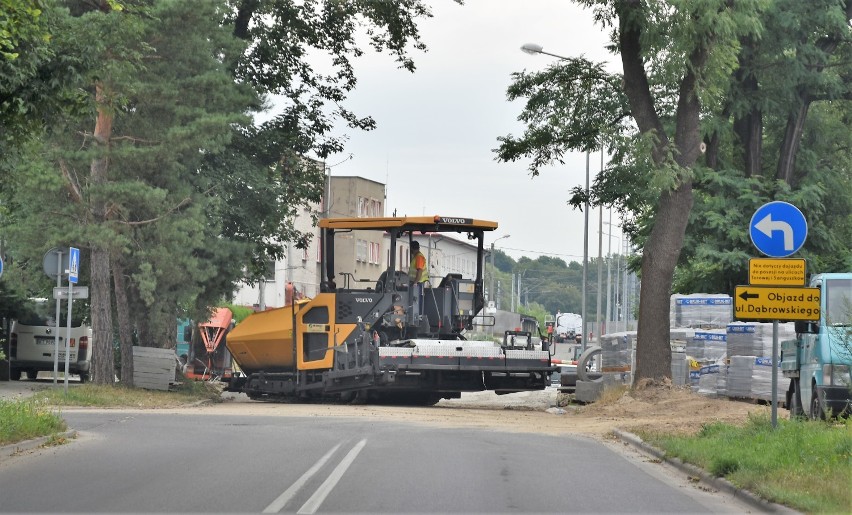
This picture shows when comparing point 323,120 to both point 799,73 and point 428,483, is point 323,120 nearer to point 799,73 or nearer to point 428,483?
point 799,73

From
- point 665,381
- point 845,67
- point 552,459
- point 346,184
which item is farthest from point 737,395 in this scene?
point 346,184

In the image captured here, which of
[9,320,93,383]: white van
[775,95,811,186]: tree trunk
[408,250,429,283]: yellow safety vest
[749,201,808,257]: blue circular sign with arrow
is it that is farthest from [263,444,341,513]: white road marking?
[775,95,811,186]: tree trunk

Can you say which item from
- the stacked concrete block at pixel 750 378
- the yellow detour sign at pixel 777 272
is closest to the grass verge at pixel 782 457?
the yellow detour sign at pixel 777 272

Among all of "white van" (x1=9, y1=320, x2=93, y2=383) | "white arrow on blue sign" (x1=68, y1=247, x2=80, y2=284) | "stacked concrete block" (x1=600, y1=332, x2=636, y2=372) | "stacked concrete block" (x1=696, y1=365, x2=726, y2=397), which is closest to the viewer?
"white arrow on blue sign" (x1=68, y1=247, x2=80, y2=284)

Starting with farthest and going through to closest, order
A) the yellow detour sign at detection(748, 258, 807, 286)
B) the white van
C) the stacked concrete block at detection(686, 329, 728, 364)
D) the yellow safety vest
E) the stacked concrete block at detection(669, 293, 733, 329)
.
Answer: the white van
the stacked concrete block at detection(669, 293, 733, 329)
the yellow safety vest
the stacked concrete block at detection(686, 329, 728, 364)
the yellow detour sign at detection(748, 258, 807, 286)

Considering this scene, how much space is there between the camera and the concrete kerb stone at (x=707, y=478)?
38.1ft

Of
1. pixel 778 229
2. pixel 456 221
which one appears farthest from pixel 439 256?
pixel 778 229

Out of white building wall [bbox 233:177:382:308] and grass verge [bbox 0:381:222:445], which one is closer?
grass verge [bbox 0:381:222:445]

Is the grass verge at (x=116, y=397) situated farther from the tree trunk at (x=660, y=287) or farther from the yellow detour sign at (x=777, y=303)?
the yellow detour sign at (x=777, y=303)

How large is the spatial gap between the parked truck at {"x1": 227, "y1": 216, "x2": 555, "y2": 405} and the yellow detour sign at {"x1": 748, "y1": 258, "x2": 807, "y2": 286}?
1151 cm

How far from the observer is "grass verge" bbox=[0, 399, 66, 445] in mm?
16906

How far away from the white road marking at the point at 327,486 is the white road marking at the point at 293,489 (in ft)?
0.62

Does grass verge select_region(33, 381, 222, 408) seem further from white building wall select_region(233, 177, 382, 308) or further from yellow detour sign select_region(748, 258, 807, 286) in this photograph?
white building wall select_region(233, 177, 382, 308)

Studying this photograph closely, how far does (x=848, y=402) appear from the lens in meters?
18.3
